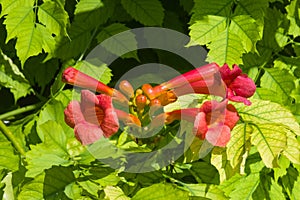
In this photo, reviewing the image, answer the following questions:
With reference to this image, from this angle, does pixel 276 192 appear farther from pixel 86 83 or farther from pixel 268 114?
pixel 86 83

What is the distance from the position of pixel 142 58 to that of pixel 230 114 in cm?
135

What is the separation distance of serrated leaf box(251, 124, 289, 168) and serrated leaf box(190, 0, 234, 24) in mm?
609

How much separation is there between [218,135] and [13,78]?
1432mm

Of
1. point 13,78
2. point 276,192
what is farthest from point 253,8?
point 13,78

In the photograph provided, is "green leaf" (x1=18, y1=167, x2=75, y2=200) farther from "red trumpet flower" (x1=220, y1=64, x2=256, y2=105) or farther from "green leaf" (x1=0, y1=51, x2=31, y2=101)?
"green leaf" (x1=0, y1=51, x2=31, y2=101)

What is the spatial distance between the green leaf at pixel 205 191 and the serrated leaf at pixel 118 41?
0.76 meters

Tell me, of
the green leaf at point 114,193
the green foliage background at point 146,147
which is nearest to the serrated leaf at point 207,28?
the green foliage background at point 146,147

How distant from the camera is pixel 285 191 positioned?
2539mm

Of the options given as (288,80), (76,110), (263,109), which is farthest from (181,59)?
(76,110)

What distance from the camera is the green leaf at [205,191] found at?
2088 mm

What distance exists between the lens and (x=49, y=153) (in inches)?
79.7

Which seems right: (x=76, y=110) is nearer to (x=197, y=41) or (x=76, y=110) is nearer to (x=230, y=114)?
(x=230, y=114)

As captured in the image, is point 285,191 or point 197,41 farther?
point 285,191

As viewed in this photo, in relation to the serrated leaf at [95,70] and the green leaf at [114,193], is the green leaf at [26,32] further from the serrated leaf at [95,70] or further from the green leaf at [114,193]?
the green leaf at [114,193]
